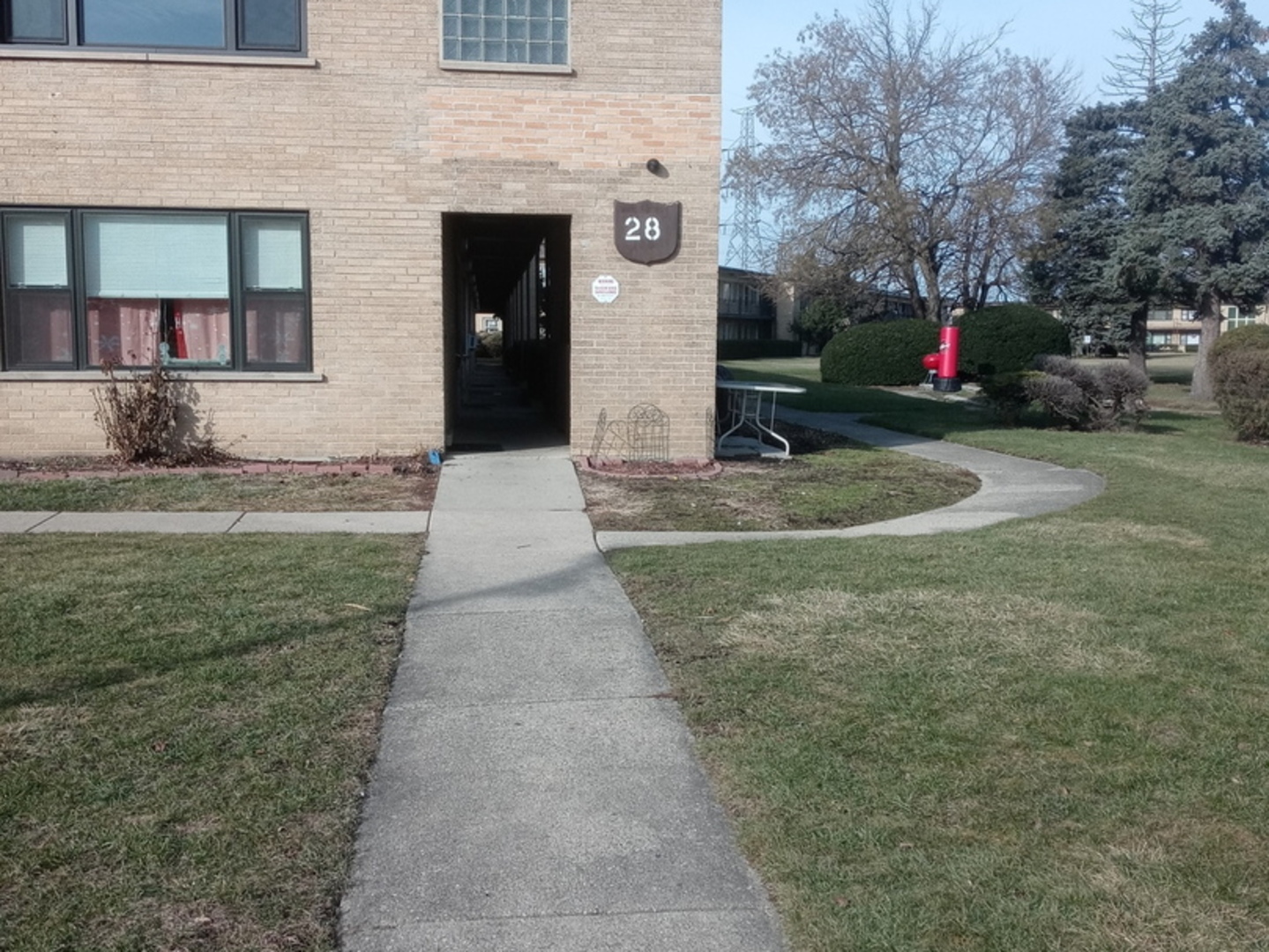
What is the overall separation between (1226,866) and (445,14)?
10.9 metres

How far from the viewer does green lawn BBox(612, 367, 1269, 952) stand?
360 centimetres

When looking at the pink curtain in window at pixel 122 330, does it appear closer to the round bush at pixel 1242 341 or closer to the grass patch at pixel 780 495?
the grass patch at pixel 780 495

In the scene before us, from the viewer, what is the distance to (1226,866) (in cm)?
379

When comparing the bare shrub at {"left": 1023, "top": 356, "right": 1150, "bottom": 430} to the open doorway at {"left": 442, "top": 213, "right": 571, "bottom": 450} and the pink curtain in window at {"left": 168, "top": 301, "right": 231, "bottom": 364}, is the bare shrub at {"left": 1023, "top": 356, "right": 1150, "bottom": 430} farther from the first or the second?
the pink curtain in window at {"left": 168, "top": 301, "right": 231, "bottom": 364}

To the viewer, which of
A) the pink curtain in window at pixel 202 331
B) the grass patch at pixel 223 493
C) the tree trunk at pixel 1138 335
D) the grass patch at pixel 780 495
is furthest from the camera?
the tree trunk at pixel 1138 335

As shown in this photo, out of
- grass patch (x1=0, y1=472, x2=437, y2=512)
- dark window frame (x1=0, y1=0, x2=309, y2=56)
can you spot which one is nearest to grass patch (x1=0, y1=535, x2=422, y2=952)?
grass patch (x1=0, y1=472, x2=437, y2=512)

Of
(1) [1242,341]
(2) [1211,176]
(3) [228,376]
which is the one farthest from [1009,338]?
(3) [228,376]

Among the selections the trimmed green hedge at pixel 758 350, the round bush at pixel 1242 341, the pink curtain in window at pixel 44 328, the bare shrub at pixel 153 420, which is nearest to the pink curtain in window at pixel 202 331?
the bare shrub at pixel 153 420

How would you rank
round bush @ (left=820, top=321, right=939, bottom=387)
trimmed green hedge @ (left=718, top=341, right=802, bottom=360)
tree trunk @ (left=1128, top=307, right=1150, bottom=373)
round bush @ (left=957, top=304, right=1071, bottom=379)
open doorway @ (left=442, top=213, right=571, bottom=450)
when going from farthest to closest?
trimmed green hedge @ (left=718, top=341, right=802, bottom=360), round bush @ (left=820, top=321, right=939, bottom=387), round bush @ (left=957, top=304, right=1071, bottom=379), tree trunk @ (left=1128, top=307, right=1150, bottom=373), open doorway @ (left=442, top=213, right=571, bottom=450)

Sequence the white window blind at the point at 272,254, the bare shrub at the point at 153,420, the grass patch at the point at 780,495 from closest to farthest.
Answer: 1. the grass patch at the point at 780,495
2. the bare shrub at the point at 153,420
3. the white window blind at the point at 272,254

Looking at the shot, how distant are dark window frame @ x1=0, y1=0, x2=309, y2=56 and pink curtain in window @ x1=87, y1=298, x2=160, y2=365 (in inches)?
95.7

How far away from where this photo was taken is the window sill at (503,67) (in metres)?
12.3

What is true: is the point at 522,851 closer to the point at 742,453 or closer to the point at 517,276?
the point at 742,453

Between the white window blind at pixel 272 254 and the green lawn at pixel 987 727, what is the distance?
573cm
